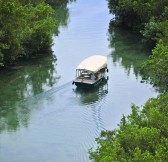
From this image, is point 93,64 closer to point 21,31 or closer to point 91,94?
point 91,94

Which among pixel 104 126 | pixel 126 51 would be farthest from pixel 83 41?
pixel 104 126

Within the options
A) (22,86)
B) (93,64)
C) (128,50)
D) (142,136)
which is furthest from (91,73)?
(142,136)

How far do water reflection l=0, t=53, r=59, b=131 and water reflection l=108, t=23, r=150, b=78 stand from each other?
21.7 feet

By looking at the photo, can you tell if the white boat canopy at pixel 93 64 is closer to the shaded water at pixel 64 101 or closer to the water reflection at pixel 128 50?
the shaded water at pixel 64 101

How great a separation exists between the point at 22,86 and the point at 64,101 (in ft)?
16.8

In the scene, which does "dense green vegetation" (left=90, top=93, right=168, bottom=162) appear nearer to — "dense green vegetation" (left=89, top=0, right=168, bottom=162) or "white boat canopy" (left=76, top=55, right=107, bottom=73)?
"dense green vegetation" (left=89, top=0, right=168, bottom=162)

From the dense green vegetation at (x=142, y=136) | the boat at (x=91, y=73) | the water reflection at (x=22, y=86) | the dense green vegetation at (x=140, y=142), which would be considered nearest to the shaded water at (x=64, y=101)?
the water reflection at (x=22, y=86)

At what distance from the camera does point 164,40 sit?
112ft

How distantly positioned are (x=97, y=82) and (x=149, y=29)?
40.0 feet

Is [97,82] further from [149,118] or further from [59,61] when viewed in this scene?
[149,118]

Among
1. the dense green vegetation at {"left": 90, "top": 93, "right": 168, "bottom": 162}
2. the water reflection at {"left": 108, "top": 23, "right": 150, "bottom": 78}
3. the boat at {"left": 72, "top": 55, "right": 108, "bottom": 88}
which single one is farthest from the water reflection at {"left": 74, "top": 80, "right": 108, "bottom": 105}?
the dense green vegetation at {"left": 90, "top": 93, "right": 168, "bottom": 162}

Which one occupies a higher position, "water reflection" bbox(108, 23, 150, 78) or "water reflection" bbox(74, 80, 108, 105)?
"water reflection" bbox(108, 23, 150, 78)

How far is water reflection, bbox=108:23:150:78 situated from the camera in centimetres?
3709

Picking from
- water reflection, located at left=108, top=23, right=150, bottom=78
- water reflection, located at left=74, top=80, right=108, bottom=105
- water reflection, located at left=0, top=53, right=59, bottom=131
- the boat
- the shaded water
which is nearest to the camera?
the shaded water
